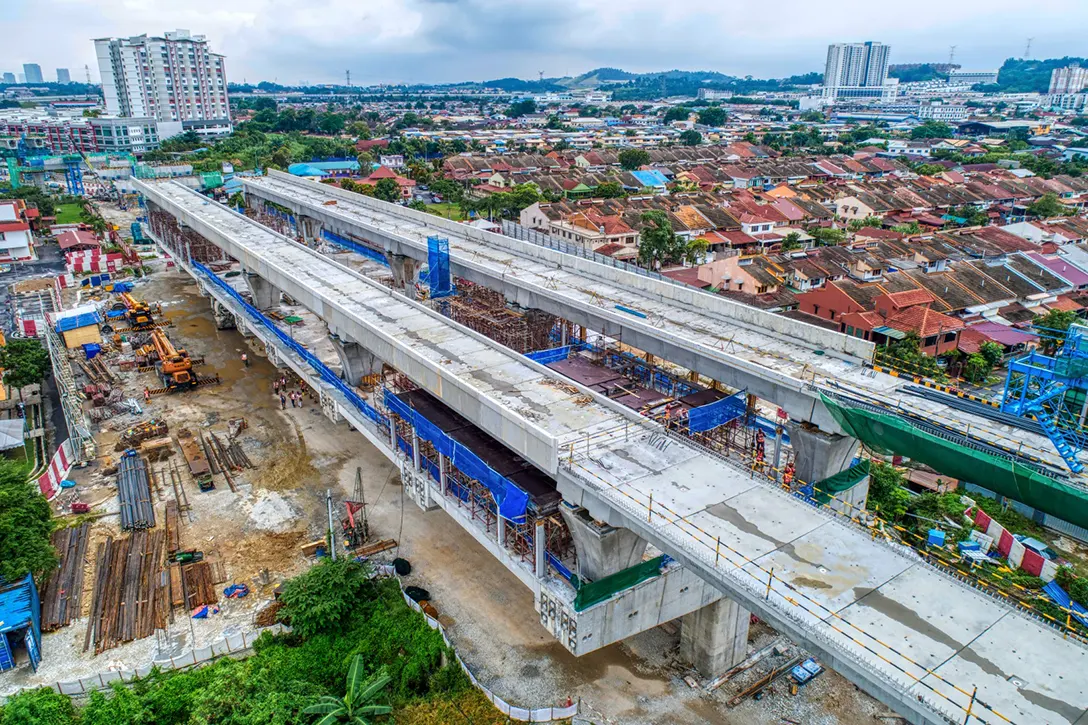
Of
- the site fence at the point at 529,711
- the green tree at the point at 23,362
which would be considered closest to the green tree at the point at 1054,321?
the site fence at the point at 529,711

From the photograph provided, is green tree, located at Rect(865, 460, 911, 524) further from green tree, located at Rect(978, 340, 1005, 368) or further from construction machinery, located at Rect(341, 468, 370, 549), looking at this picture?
construction machinery, located at Rect(341, 468, 370, 549)

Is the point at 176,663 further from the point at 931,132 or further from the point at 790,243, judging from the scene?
the point at 931,132

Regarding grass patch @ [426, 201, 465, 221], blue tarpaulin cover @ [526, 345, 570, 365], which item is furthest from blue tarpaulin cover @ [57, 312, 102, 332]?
grass patch @ [426, 201, 465, 221]

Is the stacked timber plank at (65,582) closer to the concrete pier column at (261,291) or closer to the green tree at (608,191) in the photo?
the concrete pier column at (261,291)

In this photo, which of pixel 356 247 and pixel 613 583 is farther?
pixel 356 247

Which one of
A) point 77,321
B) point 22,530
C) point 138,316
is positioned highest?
point 77,321

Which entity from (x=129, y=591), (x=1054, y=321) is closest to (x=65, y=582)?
(x=129, y=591)

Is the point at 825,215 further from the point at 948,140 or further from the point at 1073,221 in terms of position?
the point at 948,140
